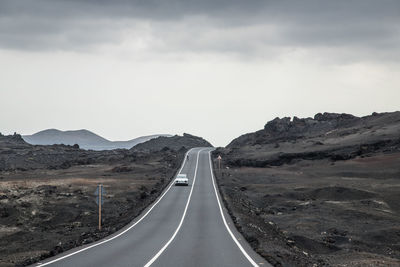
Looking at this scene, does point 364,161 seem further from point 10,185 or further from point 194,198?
point 10,185

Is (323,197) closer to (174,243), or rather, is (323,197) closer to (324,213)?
(324,213)

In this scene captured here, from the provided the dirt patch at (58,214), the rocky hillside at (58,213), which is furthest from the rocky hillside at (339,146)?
the dirt patch at (58,214)

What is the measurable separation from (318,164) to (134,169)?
33.8 m

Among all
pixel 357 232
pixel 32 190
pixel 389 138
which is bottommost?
pixel 357 232

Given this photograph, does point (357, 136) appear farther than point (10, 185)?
Yes

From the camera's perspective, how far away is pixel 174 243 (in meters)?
21.7

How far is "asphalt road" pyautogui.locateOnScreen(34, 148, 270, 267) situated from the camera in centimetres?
1648

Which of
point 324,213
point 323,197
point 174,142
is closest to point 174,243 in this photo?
point 324,213

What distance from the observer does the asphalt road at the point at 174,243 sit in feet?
54.1

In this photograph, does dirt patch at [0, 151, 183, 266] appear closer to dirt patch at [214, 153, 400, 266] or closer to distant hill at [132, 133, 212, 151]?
dirt patch at [214, 153, 400, 266]

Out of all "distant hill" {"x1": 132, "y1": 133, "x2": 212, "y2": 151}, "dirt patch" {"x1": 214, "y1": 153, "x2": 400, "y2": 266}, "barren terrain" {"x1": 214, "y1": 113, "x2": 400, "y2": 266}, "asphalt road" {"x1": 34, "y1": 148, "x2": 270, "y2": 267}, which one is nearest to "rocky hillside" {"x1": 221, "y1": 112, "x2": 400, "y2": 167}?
"barren terrain" {"x1": 214, "y1": 113, "x2": 400, "y2": 266}

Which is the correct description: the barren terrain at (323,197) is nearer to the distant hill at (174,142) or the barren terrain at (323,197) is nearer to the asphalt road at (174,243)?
the asphalt road at (174,243)

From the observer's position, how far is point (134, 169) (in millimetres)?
83188

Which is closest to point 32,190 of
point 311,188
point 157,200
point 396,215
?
point 157,200
